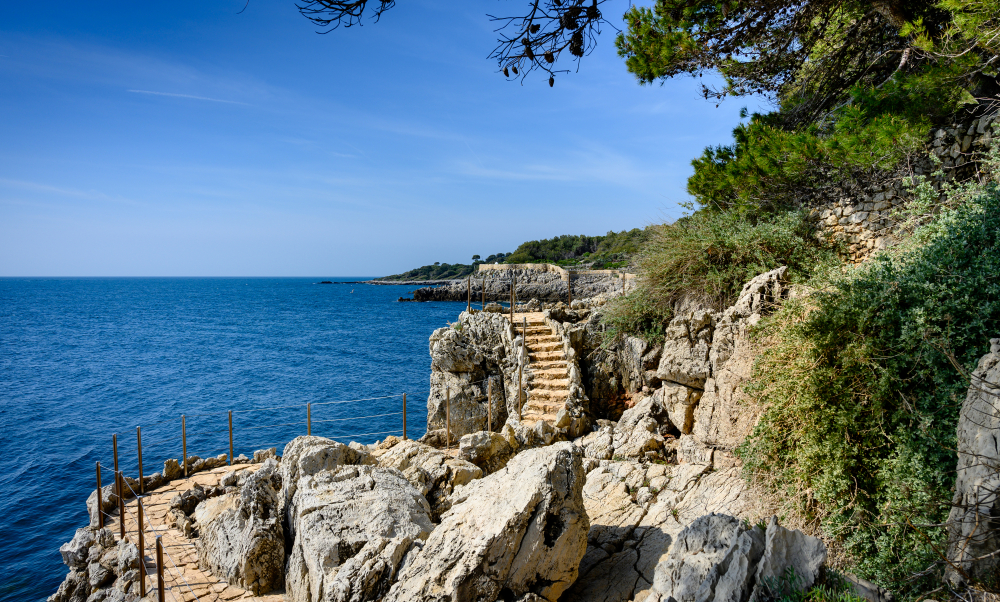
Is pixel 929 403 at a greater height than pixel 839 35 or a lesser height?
lesser

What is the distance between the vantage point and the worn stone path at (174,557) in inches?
264

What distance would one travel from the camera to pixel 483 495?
5586 millimetres

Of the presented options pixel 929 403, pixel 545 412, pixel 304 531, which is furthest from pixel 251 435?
pixel 929 403

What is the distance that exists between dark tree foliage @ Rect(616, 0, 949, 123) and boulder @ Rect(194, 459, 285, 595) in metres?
10.2

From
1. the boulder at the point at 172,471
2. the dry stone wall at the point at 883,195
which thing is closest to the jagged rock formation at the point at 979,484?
the dry stone wall at the point at 883,195

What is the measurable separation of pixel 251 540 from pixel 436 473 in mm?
2838

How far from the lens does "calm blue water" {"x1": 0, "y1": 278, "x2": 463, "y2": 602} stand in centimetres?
1420

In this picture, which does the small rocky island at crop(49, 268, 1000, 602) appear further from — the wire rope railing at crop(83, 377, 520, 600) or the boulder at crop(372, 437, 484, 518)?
the wire rope railing at crop(83, 377, 520, 600)

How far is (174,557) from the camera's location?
793cm

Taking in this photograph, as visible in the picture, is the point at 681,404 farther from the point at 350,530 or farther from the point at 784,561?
the point at 350,530

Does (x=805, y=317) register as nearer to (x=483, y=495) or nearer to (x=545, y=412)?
(x=483, y=495)

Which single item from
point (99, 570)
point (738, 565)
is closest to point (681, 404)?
point (738, 565)

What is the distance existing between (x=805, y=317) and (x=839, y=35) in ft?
25.7

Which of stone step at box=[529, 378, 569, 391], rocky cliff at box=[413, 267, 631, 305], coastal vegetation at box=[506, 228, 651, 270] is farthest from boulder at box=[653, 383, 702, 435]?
coastal vegetation at box=[506, 228, 651, 270]
